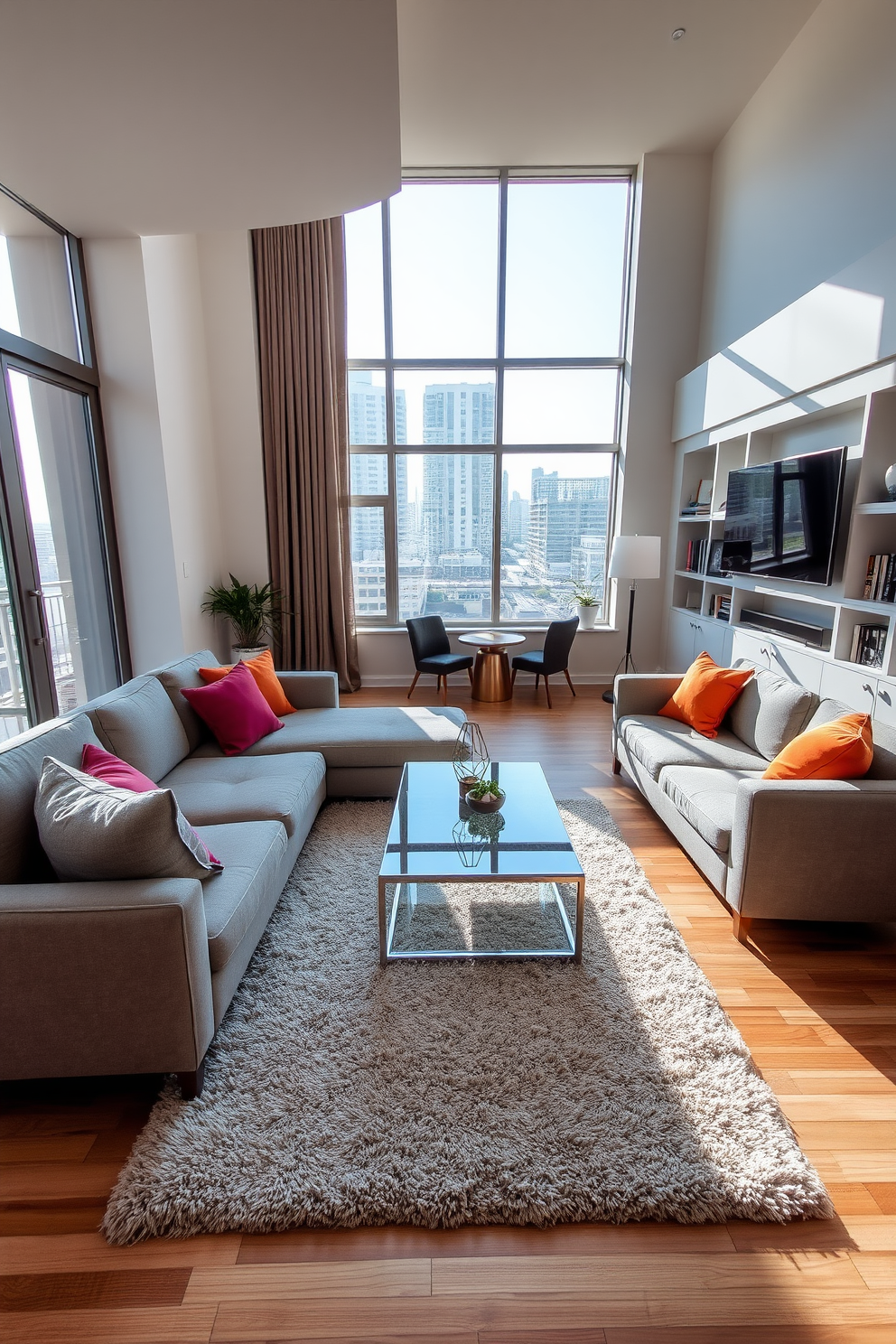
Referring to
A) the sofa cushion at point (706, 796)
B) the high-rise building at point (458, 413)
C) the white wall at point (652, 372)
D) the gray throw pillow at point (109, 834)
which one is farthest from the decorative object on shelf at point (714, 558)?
the gray throw pillow at point (109, 834)

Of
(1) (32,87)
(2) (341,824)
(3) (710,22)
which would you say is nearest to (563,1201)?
(2) (341,824)

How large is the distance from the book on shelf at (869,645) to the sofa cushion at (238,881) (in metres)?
2.85

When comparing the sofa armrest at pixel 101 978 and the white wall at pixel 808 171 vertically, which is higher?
the white wall at pixel 808 171

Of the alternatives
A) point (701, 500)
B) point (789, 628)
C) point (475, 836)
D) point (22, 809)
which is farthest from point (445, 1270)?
point (701, 500)

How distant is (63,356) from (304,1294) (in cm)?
442

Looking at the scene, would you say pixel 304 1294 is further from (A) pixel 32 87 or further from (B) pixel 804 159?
(B) pixel 804 159

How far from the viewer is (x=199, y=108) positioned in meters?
2.61

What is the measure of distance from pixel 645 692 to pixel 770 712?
805 mm

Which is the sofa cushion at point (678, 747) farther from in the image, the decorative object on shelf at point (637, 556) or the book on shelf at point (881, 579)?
the decorative object on shelf at point (637, 556)

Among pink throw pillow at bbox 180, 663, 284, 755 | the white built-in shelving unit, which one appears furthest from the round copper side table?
pink throw pillow at bbox 180, 663, 284, 755

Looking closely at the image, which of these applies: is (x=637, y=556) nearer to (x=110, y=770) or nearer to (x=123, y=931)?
(x=110, y=770)

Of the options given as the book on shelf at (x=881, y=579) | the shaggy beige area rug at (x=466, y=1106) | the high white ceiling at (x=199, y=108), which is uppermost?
the high white ceiling at (x=199, y=108)

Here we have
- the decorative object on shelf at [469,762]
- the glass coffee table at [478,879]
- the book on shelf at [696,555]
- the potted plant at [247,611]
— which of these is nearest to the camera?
the glass coffee table at [478,879]

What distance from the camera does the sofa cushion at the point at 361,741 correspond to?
10.4ft
